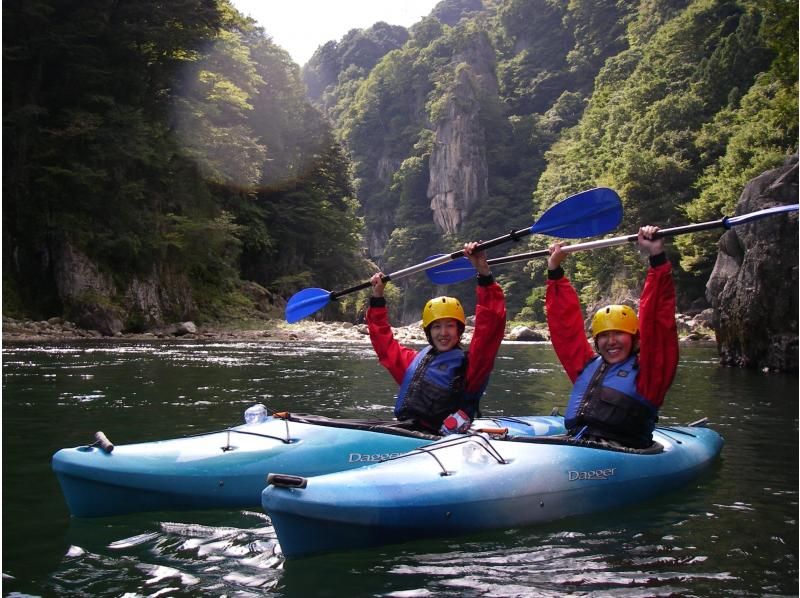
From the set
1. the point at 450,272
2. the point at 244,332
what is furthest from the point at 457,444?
the point at 244,332

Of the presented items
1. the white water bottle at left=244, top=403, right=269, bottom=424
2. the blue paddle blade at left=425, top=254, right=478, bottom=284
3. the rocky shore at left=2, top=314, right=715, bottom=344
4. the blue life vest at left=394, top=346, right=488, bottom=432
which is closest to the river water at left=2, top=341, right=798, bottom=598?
the white water bottle at left=244, top=403, right=269, bottom=424

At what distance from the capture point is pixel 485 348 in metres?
5.01

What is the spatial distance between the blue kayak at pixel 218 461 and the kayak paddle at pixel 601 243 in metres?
1.56

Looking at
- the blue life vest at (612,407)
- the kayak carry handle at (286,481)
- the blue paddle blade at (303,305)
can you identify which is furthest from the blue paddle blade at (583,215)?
the kayak carry handle at (286,481)

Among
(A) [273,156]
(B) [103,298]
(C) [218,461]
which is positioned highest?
(A) [273,156]

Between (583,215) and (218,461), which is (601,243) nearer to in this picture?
(583,215)

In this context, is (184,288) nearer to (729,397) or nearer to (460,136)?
(729,397)

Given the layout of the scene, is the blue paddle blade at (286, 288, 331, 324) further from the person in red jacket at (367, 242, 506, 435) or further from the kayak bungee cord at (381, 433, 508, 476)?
the kayak bungee cord at (381, 433, 508, 476)

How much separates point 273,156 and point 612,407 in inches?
1112

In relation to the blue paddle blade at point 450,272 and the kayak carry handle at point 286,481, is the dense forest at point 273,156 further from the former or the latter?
the kayak carry handle at point 286,481

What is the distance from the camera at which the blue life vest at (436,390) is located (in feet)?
16.2

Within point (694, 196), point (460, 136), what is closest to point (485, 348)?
point (694, 196)

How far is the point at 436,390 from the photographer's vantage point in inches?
195

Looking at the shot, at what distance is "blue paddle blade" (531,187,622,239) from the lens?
18.6 ft
